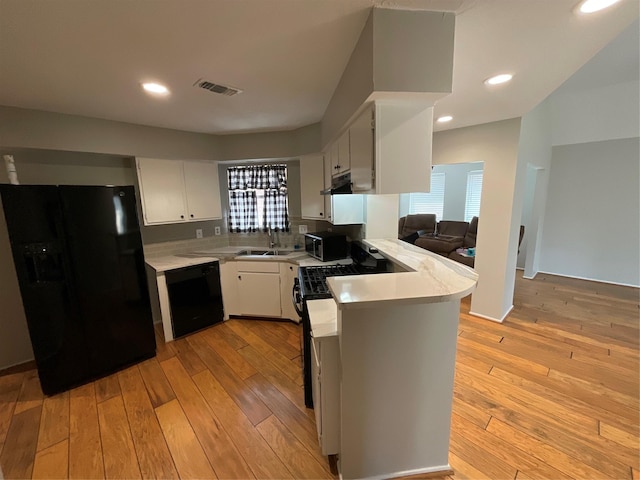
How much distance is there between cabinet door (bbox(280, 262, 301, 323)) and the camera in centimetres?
305

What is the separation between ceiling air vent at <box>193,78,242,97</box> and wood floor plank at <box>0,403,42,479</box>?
8.88 feet

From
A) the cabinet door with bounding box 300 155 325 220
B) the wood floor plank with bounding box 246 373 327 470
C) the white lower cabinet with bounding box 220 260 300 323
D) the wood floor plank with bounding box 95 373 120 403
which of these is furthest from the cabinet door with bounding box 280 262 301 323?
the wood floor plank with bounding box 95 373 120 403

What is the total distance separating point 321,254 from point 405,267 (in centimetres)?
119

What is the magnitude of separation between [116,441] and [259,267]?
73.9 inches

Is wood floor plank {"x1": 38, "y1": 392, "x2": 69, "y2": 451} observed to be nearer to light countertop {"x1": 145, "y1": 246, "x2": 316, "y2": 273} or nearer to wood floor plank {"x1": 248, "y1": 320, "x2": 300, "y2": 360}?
light countertop {"x1": 145, "y1": 246, "x2": 316, "y2": 273}

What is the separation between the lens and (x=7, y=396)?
2.12 metres

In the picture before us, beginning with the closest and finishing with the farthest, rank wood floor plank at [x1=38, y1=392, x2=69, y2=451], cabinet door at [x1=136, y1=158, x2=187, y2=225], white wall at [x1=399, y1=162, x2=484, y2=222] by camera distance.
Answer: wood floor plank at [x1=38, y1=392, x2=69, y2=451] → cabinet door at [x1=136, y1=158, x2=187, y2=225] → white wall at [x1=399, y1=162, x2=484, y2=222]

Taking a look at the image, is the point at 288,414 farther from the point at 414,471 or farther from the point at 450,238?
the point at 450,238

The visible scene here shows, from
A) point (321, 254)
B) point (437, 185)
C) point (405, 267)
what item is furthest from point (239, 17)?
point (437, 185)

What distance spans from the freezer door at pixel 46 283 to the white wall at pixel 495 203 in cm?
425

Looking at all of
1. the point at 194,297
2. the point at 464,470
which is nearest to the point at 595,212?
the point at 464,470

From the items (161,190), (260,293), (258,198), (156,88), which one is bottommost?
(260,293)

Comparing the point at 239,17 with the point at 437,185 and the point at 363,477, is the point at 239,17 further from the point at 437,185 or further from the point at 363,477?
the point at 437,185

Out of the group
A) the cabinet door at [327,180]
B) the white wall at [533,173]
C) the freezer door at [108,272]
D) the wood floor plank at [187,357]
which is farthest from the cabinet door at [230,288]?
the white wall at [533,173]
